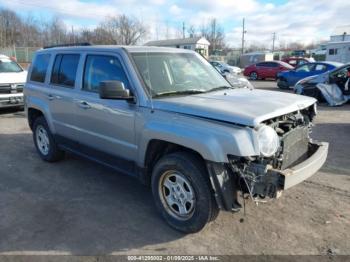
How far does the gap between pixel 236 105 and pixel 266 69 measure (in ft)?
78.6

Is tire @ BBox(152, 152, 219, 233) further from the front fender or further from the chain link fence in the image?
the chain link fence

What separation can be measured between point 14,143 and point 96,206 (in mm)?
4185

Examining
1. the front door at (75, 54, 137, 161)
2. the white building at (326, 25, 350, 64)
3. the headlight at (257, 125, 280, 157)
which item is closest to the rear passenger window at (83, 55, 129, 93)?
the front door at (75, 54, 137, 161)

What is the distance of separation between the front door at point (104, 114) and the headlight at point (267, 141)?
154 cm

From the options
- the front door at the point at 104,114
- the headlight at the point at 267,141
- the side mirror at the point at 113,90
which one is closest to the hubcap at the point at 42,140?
the front door at the point at 104,114

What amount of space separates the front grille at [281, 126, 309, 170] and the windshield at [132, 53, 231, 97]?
1.28 metres

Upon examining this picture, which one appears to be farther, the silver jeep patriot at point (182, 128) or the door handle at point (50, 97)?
the door handle at point (50, 97)

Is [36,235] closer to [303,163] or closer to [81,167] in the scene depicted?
[81,167]

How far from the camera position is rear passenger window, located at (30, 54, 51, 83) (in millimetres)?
6008

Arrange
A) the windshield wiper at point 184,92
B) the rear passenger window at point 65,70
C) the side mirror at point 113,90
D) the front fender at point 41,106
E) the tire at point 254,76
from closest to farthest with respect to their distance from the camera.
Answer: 1. the side mirror at point 113,90
2. the windshield wiper at point 184,92
3. the rear passenger window at point 65,70
4. the front fender at point 41,106
5. the tire at point 254,76

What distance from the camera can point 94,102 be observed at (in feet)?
15.3

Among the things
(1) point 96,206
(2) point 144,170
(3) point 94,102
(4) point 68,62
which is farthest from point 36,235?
(4) point 68,62

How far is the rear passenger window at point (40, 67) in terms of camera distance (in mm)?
6008

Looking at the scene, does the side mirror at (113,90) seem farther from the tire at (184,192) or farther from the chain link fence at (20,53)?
the chain link fence at (20,53)
